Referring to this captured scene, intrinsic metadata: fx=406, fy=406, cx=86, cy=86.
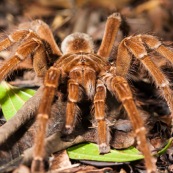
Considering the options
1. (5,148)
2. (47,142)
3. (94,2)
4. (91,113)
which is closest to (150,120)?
(91,113)

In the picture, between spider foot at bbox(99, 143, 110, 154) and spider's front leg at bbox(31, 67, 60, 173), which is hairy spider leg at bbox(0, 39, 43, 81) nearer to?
spider's front leg at bbox(31, 67, 60, 173)

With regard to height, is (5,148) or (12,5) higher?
(12,5)

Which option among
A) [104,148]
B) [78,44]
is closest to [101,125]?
[104,148]

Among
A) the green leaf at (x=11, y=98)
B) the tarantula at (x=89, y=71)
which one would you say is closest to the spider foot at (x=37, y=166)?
the tarantula at (x=89, y=71)

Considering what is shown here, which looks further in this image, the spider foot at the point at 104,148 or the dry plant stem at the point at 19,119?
the spider foot at the point at 104,148

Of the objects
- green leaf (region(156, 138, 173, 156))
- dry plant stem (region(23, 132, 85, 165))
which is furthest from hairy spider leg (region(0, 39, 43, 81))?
green leaf (region(156, 138, 173, 156))

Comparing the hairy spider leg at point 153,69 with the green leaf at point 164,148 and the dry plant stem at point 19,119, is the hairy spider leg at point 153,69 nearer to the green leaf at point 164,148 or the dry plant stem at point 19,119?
the green leaf at point 164,148

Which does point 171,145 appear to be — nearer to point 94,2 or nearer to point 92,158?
point 92,158
